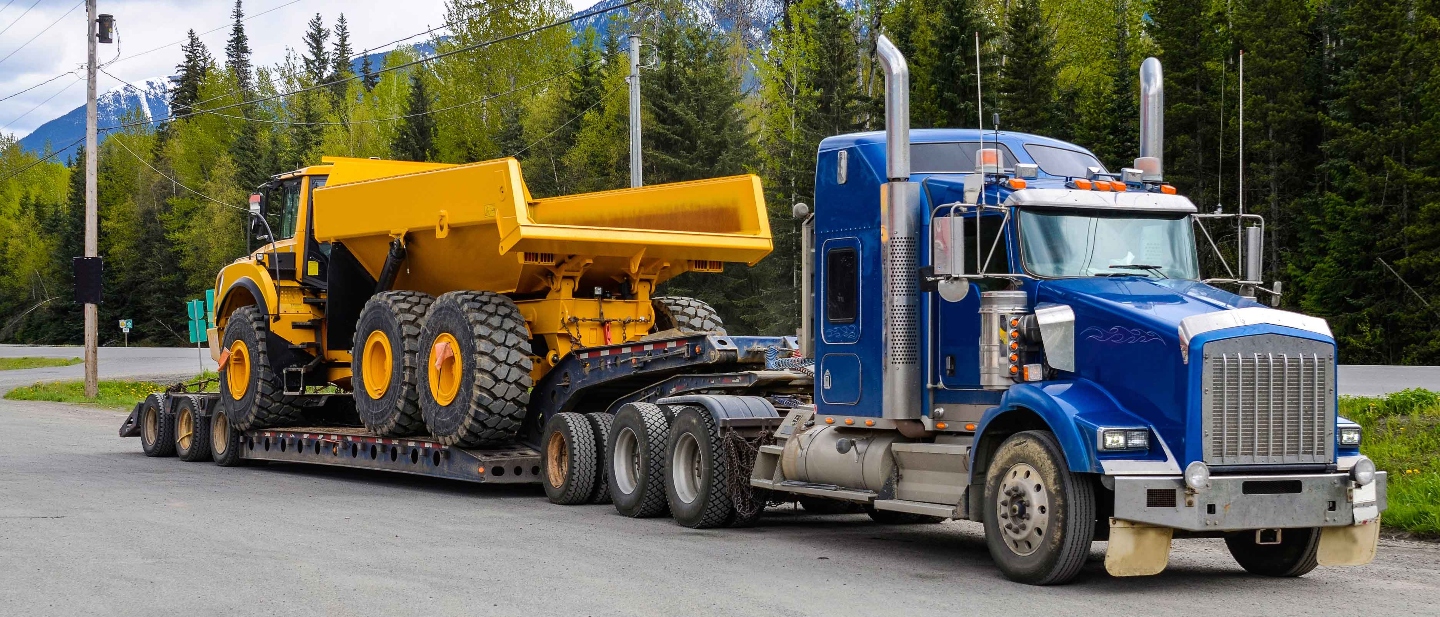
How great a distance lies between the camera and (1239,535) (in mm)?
9789

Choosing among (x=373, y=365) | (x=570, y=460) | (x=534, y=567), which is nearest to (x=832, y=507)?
(x=570, y=460)

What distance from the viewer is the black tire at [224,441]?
62.2ft

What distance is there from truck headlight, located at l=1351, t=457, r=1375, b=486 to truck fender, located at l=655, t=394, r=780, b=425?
488 cm

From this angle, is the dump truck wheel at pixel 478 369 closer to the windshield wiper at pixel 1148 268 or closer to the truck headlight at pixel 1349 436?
the windshield wiper at pixel 1148 268

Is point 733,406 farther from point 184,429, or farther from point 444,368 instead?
point 184,429

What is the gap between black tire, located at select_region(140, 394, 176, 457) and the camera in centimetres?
2062

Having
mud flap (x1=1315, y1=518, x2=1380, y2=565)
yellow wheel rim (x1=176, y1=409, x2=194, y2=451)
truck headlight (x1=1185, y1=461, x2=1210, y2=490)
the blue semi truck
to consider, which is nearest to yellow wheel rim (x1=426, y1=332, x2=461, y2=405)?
the blue semi truck

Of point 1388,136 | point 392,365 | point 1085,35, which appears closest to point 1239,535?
point 392,365

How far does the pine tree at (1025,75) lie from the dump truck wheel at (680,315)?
88.7 feet

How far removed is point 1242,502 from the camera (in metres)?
8.60

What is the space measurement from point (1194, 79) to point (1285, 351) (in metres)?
36.1

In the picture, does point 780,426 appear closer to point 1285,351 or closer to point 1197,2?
point 1285,351

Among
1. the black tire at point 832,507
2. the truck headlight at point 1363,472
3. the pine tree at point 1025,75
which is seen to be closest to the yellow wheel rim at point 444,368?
the black tire at point 832,507

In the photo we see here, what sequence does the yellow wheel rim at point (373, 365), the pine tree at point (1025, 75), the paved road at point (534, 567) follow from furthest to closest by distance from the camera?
the pine tree at point (1025, 75) < the yellow wheel rim at point (373, 365) < the paved road at point (534, 567)
